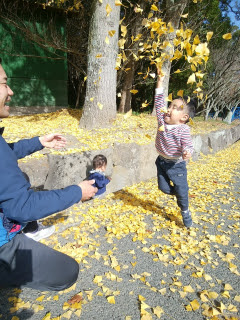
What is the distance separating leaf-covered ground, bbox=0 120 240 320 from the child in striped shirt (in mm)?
491

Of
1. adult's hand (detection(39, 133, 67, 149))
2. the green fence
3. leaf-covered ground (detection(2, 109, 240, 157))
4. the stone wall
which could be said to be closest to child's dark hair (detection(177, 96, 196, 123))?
leaf-covered ground (detection(2, 109, 240, 157))

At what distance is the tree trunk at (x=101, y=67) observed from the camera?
5.13m

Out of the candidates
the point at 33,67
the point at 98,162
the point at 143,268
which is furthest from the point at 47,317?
the point at 33,67

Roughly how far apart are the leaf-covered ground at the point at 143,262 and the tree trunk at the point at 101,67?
2201 mm

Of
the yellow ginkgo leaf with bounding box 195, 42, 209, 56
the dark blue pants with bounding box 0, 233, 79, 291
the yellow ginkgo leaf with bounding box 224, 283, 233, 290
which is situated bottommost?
the yellow ginkgo leaf with bounding box 224, 283, 233, 290

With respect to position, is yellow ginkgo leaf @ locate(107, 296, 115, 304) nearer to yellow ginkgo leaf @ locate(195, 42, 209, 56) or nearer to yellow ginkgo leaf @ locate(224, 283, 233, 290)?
yellow ginkgo leaf @ locate(224, 283, 233, 290)

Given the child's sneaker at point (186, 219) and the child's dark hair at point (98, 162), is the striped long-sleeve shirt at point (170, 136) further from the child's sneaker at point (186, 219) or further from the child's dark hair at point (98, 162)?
the child's dark hair at point (98, 162)

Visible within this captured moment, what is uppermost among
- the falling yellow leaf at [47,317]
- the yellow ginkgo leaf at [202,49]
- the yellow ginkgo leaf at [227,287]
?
the yellow ginkgo leaf at [202,49]

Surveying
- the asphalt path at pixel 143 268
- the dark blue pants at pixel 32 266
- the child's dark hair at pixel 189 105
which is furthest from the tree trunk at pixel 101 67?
the dark blue pants at pixel 32 266

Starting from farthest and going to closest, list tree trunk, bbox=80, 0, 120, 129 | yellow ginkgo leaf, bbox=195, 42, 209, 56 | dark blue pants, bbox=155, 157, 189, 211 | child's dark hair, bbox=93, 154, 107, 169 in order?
tree trunk, bbox=80, 0, 120, 129, child's dark hair, bbox=93, 154, 107, 169, dark blue pants, bbox=155, 157, 189, 211, yellow ginkgo leaf, bbox=195, 42, 209, 56

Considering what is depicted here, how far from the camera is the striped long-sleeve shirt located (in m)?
2.79

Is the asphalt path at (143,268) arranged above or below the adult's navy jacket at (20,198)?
below

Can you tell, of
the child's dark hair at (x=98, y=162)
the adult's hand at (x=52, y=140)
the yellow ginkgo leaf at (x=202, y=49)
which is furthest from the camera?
the child's dark hair at (x=98, y=162)

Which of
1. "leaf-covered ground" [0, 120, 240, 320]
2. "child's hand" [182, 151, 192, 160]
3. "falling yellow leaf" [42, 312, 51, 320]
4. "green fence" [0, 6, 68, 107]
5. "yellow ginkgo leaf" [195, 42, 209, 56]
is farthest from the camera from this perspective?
"green fence" [0, 6, 68, 107]
